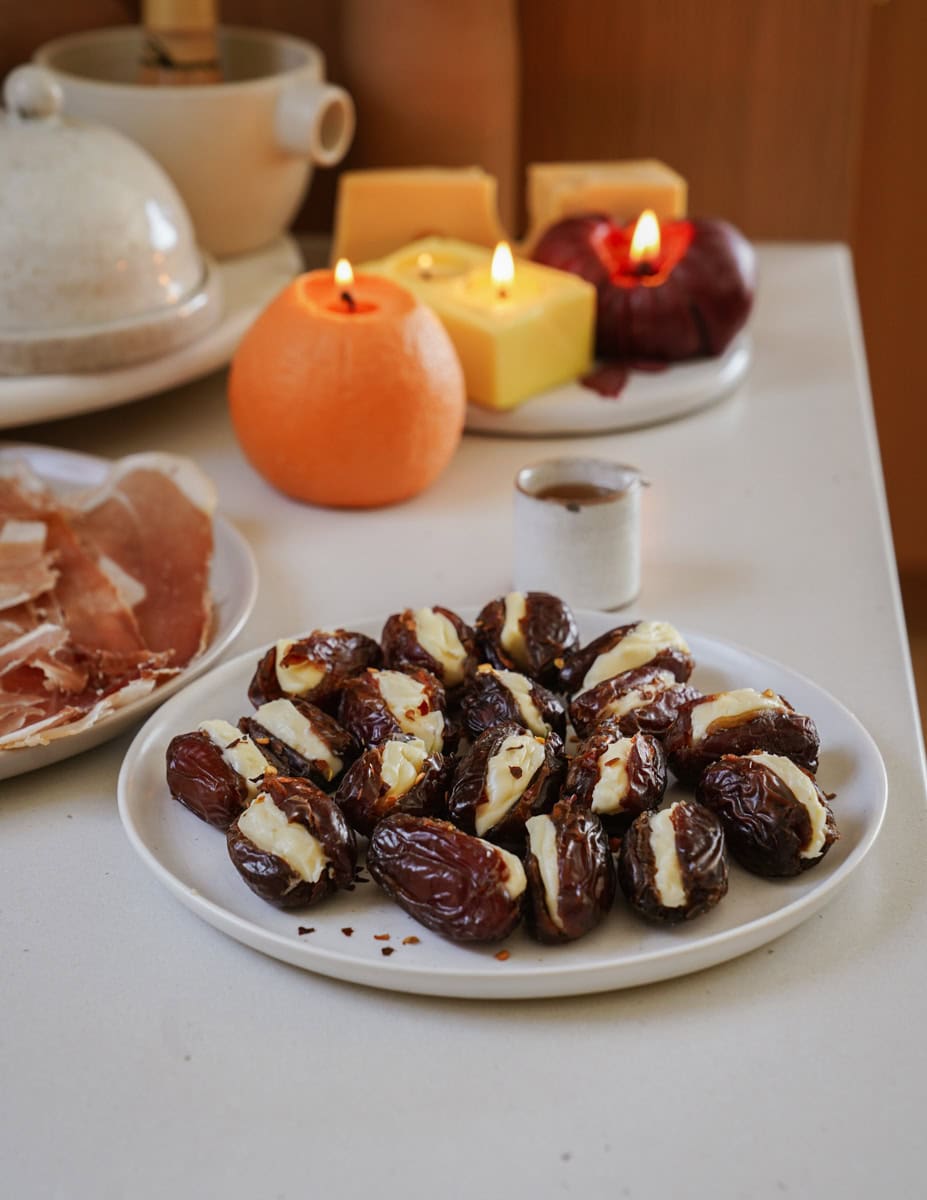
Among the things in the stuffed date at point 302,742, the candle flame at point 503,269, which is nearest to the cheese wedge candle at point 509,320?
the candle flame at point 503,269

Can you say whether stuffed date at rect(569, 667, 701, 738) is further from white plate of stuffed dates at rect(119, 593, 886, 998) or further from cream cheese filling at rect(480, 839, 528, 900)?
cream cheese filling at rect(480, 839, 528, 900)

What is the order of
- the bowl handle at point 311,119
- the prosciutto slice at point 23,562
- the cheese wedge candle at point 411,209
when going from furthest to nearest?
1. the cheese wedge candle at point 411,209
2. the bowl handle at point 311,119
3. the prosciutto slice at point 23,562

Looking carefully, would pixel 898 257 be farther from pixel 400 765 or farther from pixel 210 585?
pixel 400 765

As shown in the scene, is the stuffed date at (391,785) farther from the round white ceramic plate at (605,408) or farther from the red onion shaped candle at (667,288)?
the red onion shaped candle at (667,288)

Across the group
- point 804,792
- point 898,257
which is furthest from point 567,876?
point 898,257

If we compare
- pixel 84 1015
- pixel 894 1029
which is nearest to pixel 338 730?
pixel 84 1015

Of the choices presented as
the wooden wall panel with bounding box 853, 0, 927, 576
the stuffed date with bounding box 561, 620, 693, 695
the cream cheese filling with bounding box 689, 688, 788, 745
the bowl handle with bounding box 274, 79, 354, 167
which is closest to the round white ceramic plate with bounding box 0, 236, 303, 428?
the bowl handle with bounding box 274, 79, 354, 167
